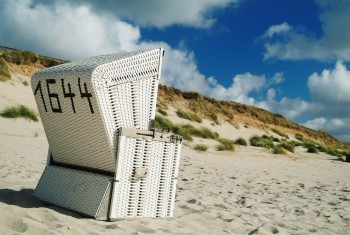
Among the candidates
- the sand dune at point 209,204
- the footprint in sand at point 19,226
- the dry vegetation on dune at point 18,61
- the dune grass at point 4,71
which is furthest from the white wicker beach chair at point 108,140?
the dry vegetation on dune at point 18,61

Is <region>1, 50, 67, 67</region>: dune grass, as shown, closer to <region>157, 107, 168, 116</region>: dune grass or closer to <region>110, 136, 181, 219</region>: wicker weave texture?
<region>157, 107, 168, 116</region>: dune grass

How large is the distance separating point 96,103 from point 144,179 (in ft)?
2.92

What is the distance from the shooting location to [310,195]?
21.6ft

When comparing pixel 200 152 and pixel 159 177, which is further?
pixel 200 152

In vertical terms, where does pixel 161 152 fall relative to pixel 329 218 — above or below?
above

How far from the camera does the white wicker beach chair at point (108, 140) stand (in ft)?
11.1

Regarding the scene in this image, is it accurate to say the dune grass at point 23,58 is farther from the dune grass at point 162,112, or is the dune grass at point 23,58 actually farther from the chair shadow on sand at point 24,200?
the chair shadow on sand at point 24,200

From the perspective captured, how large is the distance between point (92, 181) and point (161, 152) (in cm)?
70

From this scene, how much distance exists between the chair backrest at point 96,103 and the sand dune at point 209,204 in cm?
61

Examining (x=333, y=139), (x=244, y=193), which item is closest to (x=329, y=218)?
(x=244, y=193)

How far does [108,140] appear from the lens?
3369mm

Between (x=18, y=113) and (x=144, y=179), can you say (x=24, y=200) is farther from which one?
(x=18, y=113)

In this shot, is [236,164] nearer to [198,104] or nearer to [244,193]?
[244,193]

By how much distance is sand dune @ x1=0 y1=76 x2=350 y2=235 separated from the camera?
10.8 feet
